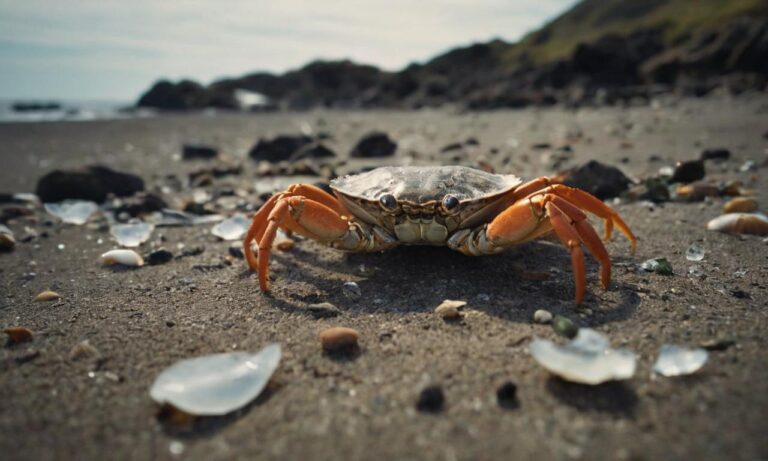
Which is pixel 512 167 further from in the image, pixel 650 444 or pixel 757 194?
pixel 650 444

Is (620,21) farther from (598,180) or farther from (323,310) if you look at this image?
(323,310)

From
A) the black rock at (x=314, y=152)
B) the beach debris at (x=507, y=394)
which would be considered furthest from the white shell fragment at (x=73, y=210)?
the beach debris at (x=507, y=394)

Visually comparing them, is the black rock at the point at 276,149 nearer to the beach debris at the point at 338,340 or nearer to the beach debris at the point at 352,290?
the beach debris at the point at 352,290

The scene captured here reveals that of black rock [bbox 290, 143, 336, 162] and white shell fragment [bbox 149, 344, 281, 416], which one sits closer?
white shell fragment [bbox 149, 344, 281, 416]

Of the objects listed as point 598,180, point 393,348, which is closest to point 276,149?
point 598,180

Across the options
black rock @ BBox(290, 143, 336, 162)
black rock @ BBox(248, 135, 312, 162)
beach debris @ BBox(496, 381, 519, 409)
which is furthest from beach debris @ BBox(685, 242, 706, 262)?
black rock @ BBox(248, 135, 312, 162)

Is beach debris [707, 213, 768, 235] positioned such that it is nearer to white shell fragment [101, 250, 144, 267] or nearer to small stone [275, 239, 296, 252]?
small stone [275, 239, 296, 252]

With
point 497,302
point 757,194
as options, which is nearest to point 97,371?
point 497,302
